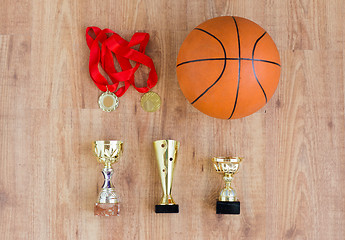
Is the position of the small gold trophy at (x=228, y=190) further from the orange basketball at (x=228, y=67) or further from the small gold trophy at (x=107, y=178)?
Result: the small gold trophy at (x=107, y=178)

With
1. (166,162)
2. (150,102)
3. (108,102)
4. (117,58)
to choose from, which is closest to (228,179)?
(166,162)

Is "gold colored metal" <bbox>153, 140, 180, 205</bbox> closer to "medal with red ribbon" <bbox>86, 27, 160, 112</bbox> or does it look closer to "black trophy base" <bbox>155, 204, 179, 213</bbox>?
"black trophy base" <bbox>155, 204, 179, 213</bbox>

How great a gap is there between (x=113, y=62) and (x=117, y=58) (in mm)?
28

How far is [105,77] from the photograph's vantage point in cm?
181

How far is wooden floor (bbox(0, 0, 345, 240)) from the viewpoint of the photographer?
5.81 feet

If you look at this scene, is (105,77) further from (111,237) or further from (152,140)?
(111,237)

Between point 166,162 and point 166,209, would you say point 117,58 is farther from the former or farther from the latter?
point 166,209

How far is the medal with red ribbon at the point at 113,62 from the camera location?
5.82 ft

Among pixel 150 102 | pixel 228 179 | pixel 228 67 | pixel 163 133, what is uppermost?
pixel 228 67

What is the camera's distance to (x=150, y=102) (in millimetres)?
1806

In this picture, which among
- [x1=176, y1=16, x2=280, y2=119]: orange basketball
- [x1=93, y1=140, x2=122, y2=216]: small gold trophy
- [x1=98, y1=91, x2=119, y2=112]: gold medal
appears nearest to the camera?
[x1=176, y1=16, x2=280, y2=119]: orange basketball

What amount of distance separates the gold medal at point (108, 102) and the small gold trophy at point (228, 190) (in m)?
0.55

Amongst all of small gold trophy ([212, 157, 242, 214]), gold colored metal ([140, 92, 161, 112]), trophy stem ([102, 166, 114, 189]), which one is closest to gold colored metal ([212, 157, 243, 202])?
small gold trophy ([212, 157, 242, 214])

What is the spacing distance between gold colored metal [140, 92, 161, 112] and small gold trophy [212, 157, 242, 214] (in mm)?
382
